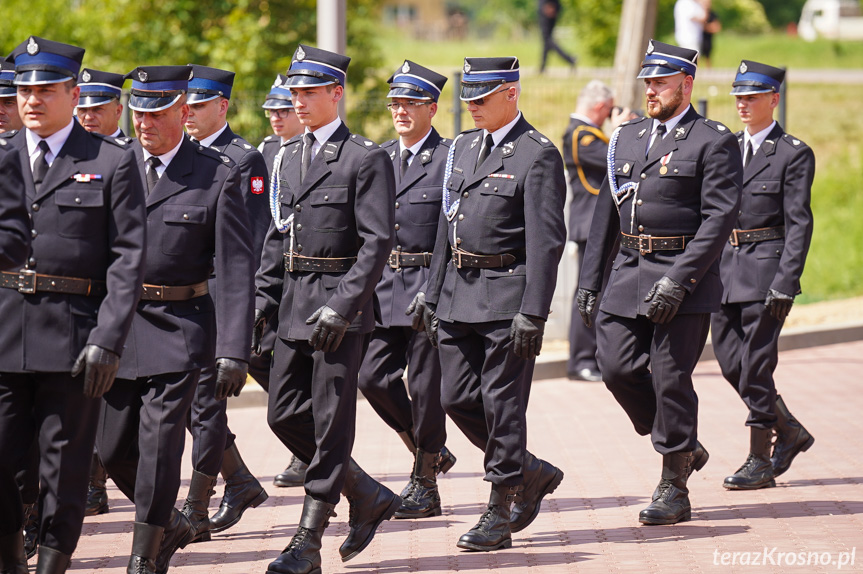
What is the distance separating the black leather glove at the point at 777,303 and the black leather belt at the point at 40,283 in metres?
3.98

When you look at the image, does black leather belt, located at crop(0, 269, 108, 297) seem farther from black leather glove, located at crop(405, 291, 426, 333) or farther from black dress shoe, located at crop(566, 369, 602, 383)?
black dress shoe, located at crop(566, 369, 602, 383)

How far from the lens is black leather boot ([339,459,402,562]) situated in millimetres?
6203

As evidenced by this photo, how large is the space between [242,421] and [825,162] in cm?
1480

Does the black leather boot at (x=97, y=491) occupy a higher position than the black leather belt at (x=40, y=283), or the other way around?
the black leather belt at (x=40, y=283)

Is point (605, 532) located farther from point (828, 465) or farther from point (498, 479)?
point (828, 465)

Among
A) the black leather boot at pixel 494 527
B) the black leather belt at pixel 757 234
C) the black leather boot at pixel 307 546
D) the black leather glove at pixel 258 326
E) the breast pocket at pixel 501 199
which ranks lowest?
the black leather boot at pixel 494 527

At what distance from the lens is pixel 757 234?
788 cm

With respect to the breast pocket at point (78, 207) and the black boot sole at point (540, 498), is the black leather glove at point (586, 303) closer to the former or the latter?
the black boot sole at point (540, 498)

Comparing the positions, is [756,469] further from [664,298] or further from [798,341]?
[798,341]

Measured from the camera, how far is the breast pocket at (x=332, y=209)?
6.14 m

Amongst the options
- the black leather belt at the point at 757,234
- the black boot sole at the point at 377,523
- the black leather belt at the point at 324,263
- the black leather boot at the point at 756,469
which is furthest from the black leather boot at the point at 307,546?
the black leather belt at the point at 757,234

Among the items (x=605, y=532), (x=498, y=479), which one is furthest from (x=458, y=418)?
(x=605, y=532)

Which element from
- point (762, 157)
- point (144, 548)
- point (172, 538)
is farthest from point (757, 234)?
point (144, 548)

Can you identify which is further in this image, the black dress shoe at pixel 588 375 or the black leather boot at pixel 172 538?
the black dress shoe at pixel 588 375
